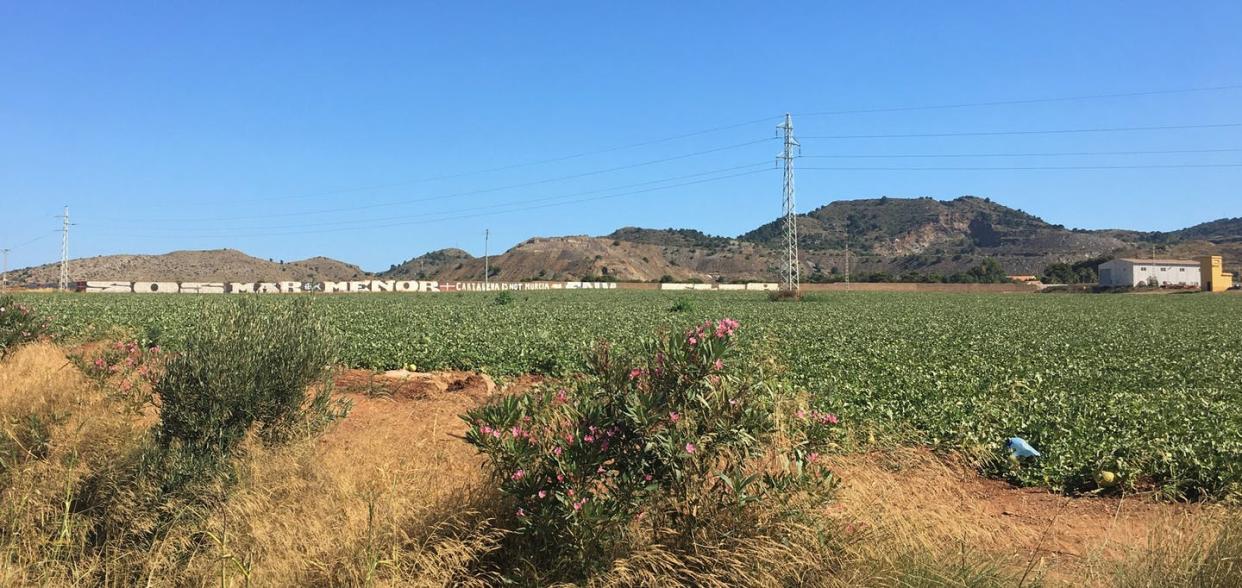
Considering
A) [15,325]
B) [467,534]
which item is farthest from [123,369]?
[467,534]

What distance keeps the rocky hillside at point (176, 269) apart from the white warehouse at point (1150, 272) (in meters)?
145

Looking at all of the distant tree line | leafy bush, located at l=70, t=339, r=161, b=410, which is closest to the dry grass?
leafy bush, located at l=70, t=339, r=161, b=410

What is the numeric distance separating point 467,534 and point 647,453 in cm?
147

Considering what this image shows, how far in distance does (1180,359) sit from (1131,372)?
11.2 feet

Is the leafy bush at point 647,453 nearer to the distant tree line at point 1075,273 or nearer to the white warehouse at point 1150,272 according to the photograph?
the white warehouse at point 1150,272

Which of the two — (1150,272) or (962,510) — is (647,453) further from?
(1150,272)

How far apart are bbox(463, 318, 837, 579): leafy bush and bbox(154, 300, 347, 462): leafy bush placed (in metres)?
3.59

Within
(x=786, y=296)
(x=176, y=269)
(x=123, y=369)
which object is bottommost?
(x=123, y=369)

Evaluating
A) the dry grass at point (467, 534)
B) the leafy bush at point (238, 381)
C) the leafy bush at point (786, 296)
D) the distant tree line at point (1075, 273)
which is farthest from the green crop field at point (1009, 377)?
the distant tree line at point (1075, 273)

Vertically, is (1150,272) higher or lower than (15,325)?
higher

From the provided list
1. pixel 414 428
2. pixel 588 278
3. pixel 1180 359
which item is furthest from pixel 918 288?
pixel 414 428

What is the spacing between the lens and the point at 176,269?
156625 millimetres

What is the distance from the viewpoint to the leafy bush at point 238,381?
261 inches

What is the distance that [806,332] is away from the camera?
2281 cm
